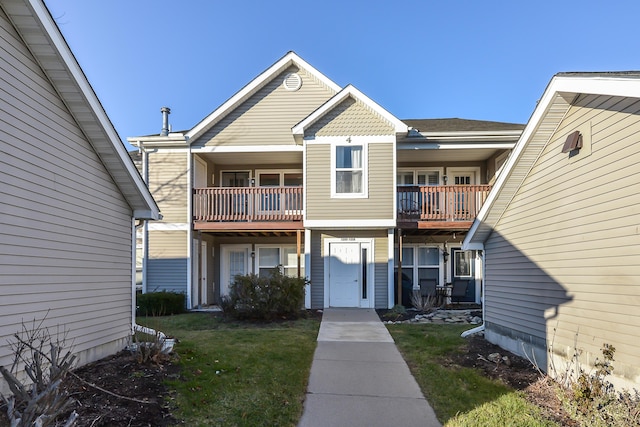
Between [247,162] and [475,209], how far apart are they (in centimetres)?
800

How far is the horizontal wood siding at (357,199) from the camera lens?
12047mm

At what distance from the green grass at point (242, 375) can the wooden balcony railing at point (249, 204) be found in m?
4.21

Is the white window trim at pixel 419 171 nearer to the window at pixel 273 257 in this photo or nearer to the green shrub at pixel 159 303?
the window at pixel 273 257

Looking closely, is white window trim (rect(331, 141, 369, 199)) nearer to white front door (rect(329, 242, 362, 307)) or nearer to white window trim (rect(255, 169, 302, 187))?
white front door (rect(329, 242, 362, 307))

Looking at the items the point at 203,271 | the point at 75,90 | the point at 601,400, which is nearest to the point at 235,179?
the point at 203,271

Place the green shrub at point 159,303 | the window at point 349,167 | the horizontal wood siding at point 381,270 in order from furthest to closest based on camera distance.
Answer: the horizontal wood siding at point 381,270 → the window at point 349,167 → the green shrub at point 159,303

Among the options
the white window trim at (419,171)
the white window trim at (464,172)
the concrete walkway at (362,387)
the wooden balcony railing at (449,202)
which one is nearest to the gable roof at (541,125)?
the concrete walkway at (362,387)

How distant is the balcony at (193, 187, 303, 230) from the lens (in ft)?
41.5

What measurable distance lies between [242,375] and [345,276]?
7372 mm

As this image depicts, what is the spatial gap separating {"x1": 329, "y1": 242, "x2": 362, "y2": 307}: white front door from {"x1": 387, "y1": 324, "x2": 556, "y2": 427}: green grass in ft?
16.0

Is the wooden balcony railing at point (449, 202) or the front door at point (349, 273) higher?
the wooden balcony railing at point (449, 202)

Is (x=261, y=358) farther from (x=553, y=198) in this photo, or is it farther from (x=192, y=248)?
(x=192, y=248)

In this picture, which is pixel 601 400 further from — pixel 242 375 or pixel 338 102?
pixel 338 102

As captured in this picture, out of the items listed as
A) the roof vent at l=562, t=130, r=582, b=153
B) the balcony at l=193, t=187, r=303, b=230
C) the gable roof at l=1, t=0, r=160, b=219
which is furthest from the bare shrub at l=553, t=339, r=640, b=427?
the balcony at l=193, t=187, r=303, b=230
